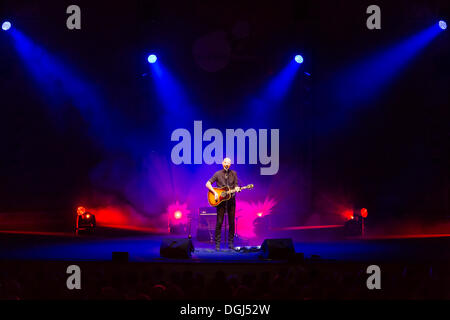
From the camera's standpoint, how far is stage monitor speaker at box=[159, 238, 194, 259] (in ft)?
20.8

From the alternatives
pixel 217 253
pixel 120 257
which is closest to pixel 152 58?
pixel 217 253

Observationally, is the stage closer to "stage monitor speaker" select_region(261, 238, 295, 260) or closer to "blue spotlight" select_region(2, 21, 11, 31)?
"stage monitor speaker" select_region(261, 238, 295, 260)

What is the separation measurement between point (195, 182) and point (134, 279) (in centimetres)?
713

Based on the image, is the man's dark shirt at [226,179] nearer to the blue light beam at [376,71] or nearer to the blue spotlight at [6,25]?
the blue light beam at [376,71]

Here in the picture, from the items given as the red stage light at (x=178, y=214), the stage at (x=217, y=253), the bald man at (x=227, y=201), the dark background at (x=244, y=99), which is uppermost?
the dark background at (x=244, y=99)

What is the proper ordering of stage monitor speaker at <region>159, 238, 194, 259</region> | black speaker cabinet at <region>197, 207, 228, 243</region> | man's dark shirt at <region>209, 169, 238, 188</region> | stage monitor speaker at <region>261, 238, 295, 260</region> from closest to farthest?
stage monitor speaker at <region>261, 238, 295, 260</region>, stage monitor speaker at <region>159, 238, 194, 259</region>, man's dark shirt at <region>209, 169, 238, 188</region>, black speaker cabinet at <region>197, 207, 228, 243</region>

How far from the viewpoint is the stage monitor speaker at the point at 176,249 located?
634cm

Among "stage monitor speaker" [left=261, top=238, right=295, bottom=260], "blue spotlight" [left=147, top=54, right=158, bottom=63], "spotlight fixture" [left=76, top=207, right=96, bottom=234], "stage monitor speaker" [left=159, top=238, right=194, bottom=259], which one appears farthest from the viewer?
"blue spotlight" [left=147, top=54, right=158, bottom=63]

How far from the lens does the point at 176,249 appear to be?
635cm

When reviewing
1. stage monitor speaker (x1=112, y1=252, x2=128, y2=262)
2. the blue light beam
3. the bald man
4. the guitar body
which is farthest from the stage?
the blue light beam

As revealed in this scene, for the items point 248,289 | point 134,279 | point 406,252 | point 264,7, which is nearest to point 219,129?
point 264,7

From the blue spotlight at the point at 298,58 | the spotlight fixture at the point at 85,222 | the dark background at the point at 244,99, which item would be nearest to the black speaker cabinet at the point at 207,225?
the dark background at the point at 244,99
